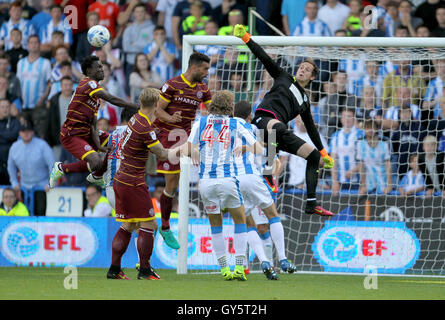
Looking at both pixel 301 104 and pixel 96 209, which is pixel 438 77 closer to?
pixel 301 104

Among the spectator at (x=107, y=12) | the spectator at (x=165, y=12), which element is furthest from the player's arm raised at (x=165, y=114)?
the spectator at (x=107, y=12)

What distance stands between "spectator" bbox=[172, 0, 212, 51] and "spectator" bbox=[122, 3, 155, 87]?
52cm

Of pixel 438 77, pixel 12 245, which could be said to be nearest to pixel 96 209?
pixel 12 245

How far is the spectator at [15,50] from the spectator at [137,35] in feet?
7.60

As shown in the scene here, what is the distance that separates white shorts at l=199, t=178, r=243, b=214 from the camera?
9688mm

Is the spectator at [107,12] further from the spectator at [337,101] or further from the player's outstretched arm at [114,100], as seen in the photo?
the player's outstretched arm at [114,100]

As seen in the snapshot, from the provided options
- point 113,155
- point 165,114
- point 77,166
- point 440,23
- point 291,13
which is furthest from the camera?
point 291,13

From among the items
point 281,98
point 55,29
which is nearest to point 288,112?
point 281,98

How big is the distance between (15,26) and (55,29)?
3.20 feet

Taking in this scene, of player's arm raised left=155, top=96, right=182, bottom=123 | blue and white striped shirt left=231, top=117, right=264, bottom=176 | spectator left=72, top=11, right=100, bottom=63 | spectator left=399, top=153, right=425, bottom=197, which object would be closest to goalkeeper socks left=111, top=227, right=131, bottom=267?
blue and white striped shirt left=231, top=117, right=264, bottom=176

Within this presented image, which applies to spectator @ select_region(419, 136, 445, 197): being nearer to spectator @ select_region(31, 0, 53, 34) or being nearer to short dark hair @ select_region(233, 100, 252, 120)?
short dark hair @ select_region(233, 100, 252, 120)

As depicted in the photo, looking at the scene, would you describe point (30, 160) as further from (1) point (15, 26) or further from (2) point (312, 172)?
(2) point (312, 172)

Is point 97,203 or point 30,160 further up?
point 30,160

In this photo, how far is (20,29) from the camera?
18641 mm
